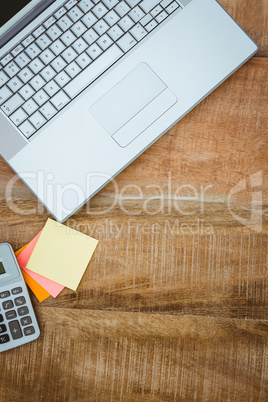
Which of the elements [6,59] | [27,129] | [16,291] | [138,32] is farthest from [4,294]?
[138,32]

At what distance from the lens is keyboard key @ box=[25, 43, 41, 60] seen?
0.63 meters

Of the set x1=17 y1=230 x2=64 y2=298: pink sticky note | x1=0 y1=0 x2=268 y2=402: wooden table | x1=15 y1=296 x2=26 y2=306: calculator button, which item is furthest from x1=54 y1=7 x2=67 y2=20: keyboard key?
x1=15 y1=296 x2=26 y2=306: calculator button

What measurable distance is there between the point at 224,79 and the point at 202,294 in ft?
1.20

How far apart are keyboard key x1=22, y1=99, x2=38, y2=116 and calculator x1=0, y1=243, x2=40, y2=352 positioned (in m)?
0.24

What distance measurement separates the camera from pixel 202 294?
0.69 metres

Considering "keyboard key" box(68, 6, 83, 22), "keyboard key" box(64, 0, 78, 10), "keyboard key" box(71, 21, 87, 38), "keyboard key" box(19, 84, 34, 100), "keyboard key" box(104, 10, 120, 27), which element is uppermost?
"keyboard key" box(64, 0, 78, 10)

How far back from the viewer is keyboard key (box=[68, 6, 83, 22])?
2.07 feet

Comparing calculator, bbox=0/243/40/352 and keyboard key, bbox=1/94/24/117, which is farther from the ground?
keyboard key, bbox=1/94/24/117

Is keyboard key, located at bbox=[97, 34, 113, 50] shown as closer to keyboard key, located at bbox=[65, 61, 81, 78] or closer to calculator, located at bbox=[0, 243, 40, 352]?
keyboard key, located at bbox=[65, 61, 81, 78]

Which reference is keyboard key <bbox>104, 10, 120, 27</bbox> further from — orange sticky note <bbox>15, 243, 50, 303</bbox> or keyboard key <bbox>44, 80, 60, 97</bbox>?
orange sticky note <bbox>15, 243, 50, 303</bbox>

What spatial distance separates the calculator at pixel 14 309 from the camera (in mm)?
673

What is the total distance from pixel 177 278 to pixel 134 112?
293 mm

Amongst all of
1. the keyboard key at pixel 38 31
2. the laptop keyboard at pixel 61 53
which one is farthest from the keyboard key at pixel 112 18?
the keyboard key at pixel 38 31

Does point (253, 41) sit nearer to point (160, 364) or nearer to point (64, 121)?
point (64, 121)
